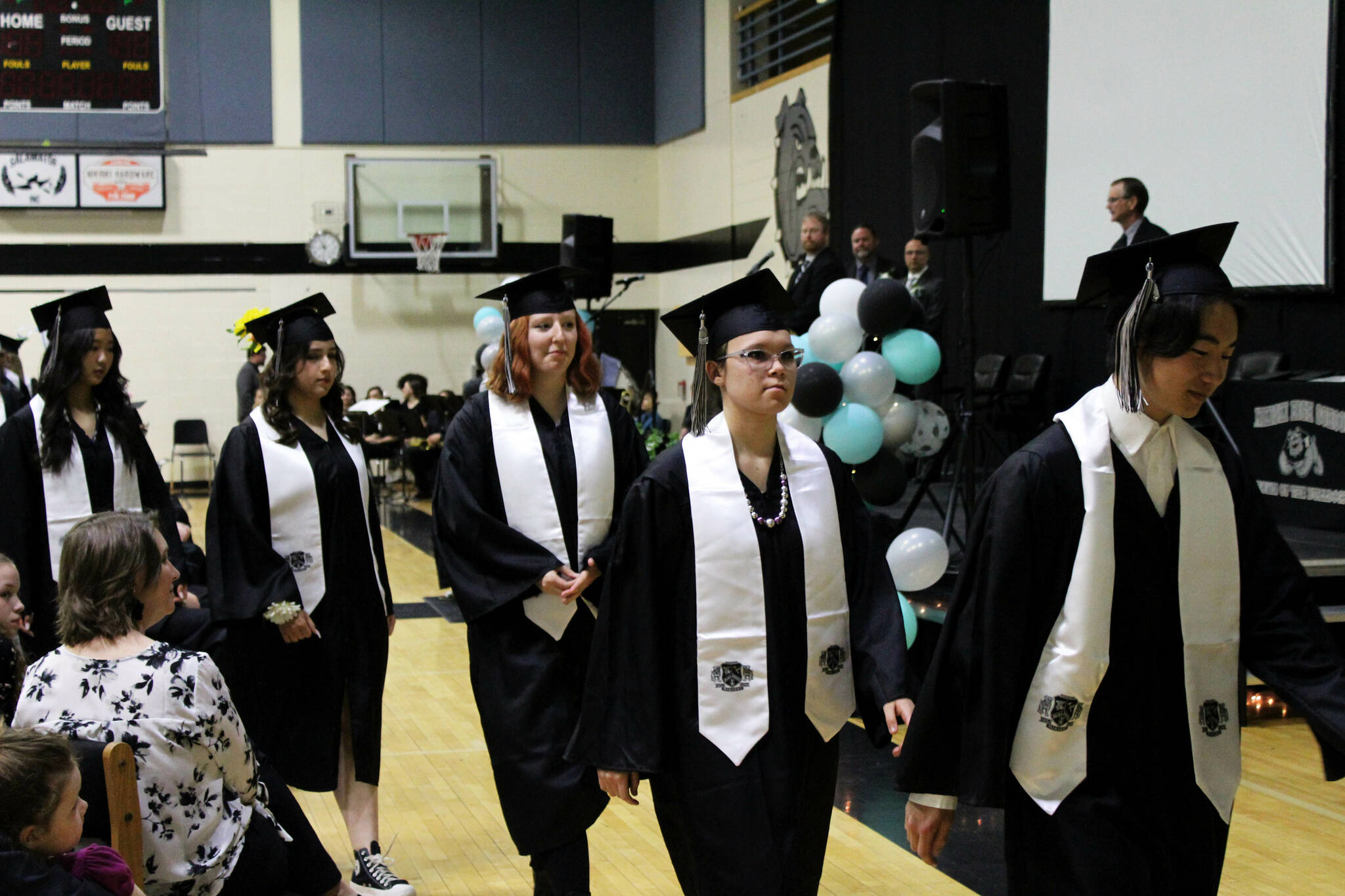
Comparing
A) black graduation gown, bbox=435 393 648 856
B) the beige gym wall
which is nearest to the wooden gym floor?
black graduation gown, bbox=435 393 648 856

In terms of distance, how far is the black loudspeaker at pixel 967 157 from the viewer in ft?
22.0

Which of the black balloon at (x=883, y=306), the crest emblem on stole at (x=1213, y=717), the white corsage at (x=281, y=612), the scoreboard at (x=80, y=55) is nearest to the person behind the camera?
the crest emblem on stole at (x=1213, y=717)

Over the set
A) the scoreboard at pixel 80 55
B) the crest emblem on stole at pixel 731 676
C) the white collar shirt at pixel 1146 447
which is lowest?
the crest emblem on stole at pixel 731 676

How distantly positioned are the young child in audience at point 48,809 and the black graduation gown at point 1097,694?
4.37ft

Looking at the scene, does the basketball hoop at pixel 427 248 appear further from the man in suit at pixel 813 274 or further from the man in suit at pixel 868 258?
the man in suit at pixel 813 274

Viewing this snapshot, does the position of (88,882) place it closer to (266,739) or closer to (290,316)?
(266,739)

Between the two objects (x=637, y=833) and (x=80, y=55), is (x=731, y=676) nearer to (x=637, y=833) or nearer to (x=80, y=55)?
(x=637, y=833)

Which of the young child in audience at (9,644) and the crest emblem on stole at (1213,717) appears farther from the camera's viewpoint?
the young child in audience at (9,644)

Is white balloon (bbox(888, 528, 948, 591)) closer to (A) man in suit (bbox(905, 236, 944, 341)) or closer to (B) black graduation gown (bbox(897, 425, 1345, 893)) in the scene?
(B) black graduation gown (bbox(897, 425, 1345, 893))

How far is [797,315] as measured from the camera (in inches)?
324

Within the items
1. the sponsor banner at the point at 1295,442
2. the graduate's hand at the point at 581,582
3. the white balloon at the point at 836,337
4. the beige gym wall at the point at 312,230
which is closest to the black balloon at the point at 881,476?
the white balloon at the point at 836,337

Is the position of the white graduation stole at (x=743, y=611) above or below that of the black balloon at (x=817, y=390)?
below

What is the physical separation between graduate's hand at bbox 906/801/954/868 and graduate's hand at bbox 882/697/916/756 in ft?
0.86

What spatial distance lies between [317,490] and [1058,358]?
23.1 feet
